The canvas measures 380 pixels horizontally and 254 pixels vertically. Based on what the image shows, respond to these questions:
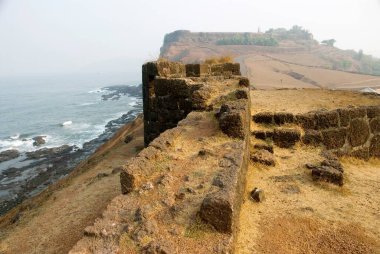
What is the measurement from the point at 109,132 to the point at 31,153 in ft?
30.8

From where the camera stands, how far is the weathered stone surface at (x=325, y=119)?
827 cm

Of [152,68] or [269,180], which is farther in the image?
[152,68]

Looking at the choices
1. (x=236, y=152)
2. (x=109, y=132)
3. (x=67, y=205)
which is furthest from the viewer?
(x=109, y=132)

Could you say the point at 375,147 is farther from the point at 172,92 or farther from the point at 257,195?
the point at 172,92

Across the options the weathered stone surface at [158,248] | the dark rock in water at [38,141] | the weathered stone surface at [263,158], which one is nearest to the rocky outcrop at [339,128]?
the weathered stone surface at [263,158]

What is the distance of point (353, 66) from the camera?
105688 mm

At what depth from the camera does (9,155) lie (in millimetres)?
31938

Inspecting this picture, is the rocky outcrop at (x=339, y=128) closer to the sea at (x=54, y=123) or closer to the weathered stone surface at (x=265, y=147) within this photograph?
the weathered stone surface at (x=265, y=147)

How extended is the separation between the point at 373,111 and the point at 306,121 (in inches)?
81.1

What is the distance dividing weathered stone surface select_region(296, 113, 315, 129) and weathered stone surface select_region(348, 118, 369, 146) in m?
1.11

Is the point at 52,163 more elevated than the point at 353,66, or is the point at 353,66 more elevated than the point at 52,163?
the point at 353,66

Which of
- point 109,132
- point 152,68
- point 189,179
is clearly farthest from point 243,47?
point 189,179

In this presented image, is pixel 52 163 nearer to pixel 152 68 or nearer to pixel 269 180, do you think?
pixel 152 68

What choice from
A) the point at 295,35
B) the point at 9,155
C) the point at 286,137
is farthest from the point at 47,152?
the point at 295,35
